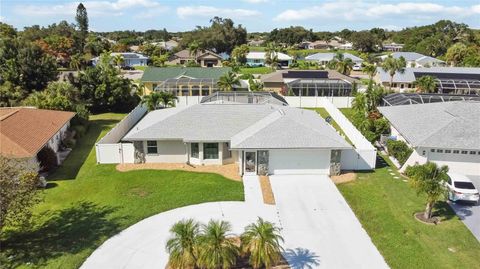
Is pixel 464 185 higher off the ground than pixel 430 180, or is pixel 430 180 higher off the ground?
pixel 430 180

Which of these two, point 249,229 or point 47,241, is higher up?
point 249,229

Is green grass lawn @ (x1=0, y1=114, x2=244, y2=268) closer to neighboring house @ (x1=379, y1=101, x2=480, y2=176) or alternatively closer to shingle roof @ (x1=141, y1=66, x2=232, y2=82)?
neighboring house @ (x1=379, y1=101, x2=480, y2=176)

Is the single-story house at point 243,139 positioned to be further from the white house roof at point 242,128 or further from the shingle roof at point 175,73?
the shingle roof at point 175,73

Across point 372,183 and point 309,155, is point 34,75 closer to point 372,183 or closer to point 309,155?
point 309,155

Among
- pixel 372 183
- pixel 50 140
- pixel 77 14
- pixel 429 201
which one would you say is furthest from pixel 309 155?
pixel 77 14

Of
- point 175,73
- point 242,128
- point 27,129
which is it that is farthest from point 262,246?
point 175,73

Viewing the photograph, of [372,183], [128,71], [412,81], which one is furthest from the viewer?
[128,71]

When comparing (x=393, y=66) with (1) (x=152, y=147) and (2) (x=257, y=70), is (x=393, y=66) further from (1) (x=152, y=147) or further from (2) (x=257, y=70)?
(1) (x=152, y=147)

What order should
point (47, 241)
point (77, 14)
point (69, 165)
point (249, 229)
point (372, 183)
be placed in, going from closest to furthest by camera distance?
point (249, 229)
point (47, 241)
point (372, 183)
point (69, 165)
point (77, 14)
